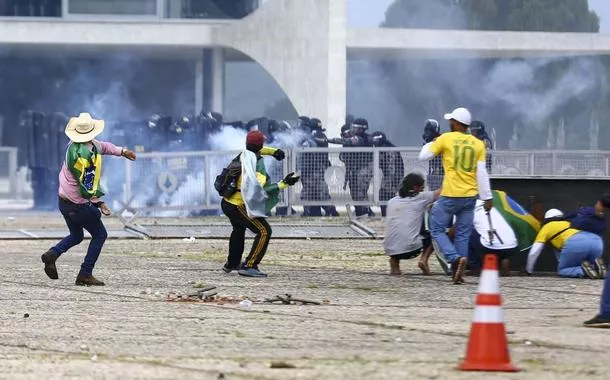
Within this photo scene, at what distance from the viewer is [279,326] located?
1105cm

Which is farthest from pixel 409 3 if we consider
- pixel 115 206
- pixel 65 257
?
pixel 65 257

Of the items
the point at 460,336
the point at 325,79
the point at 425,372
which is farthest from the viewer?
the point at 325,79

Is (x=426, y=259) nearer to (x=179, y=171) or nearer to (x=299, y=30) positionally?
(x=179, y=171)

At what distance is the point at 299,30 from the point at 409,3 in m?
3.31

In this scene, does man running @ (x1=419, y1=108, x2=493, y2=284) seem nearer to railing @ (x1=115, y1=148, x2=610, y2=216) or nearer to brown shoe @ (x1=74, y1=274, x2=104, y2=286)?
brown shoe @ (x1=74, y1=274, x2=104, y2=286)

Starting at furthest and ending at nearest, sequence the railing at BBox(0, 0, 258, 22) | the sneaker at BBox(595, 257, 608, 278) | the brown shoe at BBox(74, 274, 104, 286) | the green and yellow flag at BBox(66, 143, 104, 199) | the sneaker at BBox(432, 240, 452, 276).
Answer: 1. the railing at BBox(0, 0, 258, 22)
2. the sneaker at BBox(595, 257, 608, 278)
3. the sneaker at BBox(432, 240, 452, 276)
4. the brown shoe at BBox(74, 274, 104, 286)
5. the green and yellow flag at BBox(66, 143, 104, 199)

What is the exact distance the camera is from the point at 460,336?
413 inches

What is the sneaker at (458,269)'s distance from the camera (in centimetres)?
1448

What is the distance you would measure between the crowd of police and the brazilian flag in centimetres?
933

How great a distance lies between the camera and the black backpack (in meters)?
→ 15.7

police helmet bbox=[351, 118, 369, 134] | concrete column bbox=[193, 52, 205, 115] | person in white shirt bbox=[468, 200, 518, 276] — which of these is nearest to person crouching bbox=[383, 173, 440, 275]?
person in white shirt bbox=[468, 200, 518, 276]

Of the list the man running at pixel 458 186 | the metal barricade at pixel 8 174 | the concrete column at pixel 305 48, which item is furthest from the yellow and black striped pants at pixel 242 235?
the concrete column at pixel 305 48

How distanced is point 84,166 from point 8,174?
78.6ft

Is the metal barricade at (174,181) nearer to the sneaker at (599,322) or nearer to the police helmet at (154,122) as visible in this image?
the police helmet at (154,122)
